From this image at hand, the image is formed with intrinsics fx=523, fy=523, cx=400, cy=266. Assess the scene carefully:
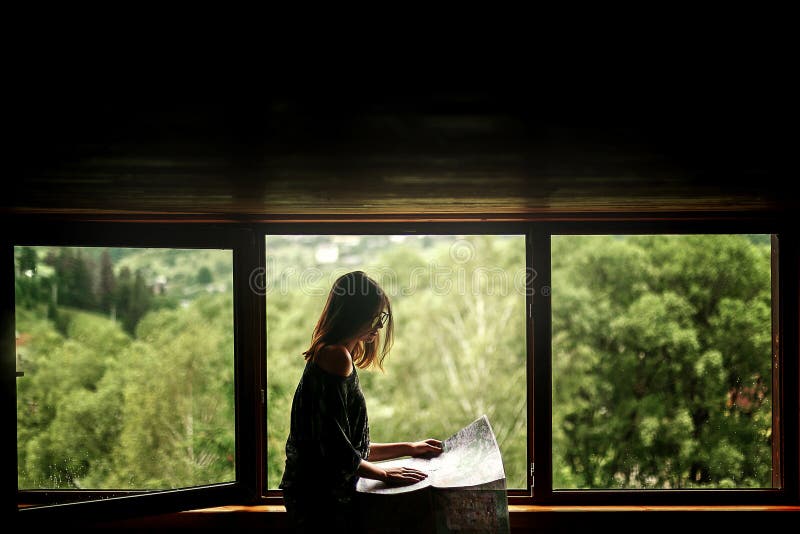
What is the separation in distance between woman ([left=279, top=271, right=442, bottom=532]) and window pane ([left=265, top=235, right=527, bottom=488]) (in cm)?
482

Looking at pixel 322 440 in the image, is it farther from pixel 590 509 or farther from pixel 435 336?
pixel 435 336

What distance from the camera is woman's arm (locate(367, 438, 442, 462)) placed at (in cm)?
182

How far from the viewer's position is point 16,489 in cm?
182

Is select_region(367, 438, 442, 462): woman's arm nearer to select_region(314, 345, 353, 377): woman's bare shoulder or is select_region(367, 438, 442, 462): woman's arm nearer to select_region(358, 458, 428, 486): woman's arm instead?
select_region(358, 458, 428, 486): woman's arm

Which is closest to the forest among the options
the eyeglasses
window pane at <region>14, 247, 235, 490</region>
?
→ window pane at <region>14, 247, 235, 490</region>

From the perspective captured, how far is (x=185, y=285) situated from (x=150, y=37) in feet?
7.37

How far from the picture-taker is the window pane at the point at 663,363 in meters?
2.77

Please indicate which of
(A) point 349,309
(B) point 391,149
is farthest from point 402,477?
(B) point 391,149

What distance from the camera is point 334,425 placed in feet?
5.07

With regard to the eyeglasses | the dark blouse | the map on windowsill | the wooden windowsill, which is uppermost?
the eyeglasses

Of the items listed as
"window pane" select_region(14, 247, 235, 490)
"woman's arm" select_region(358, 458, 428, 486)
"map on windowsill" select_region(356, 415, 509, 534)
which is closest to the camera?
"map on windowsill" select_region(356, 415, 509, 534)

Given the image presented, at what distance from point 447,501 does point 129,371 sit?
1838 mm

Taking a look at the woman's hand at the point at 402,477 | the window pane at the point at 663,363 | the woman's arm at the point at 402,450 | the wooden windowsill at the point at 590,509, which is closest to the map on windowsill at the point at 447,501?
the woman's hand at the point at 402,477

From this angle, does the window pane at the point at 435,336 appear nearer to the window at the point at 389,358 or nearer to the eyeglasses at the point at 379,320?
the window at the point at 389,358
